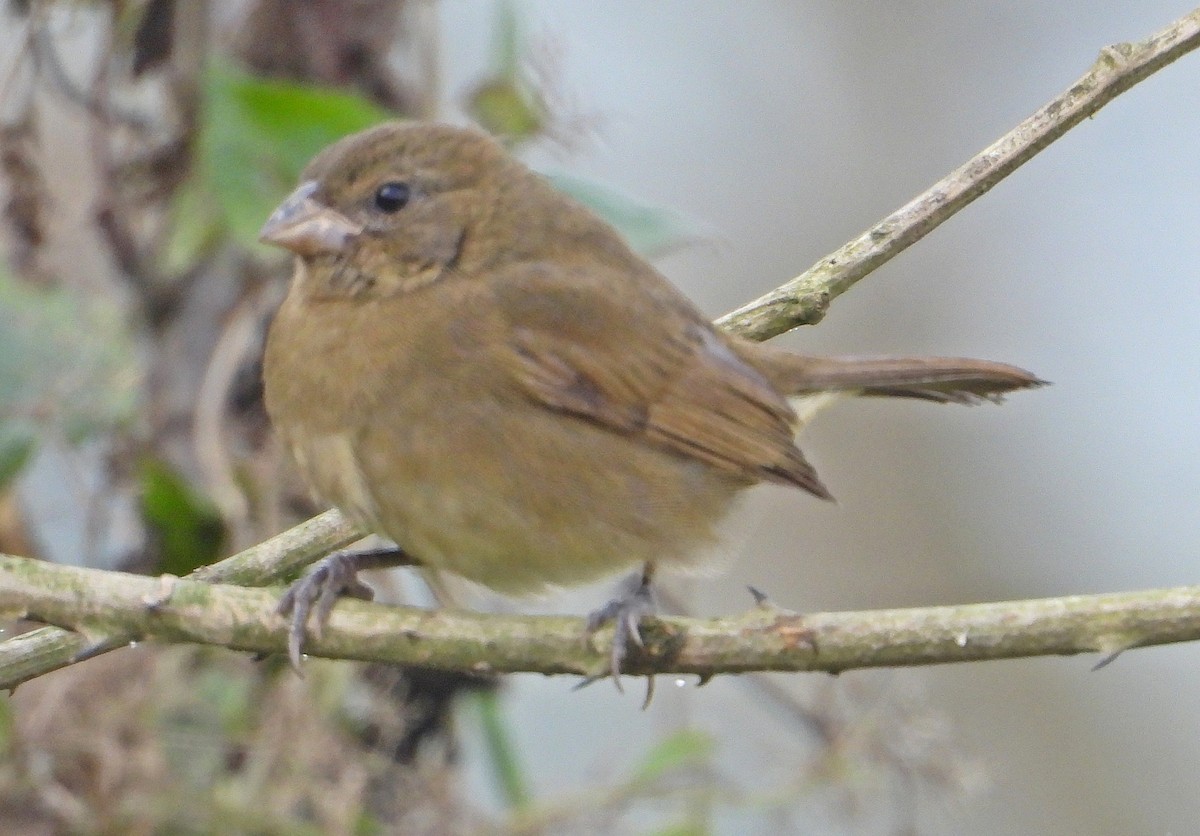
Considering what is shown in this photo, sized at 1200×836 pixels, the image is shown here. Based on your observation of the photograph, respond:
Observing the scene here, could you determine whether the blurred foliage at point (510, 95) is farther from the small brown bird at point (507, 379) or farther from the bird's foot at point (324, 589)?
the bird's foot at point (324, 589)

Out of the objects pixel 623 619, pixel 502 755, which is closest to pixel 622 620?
pixel 623 619

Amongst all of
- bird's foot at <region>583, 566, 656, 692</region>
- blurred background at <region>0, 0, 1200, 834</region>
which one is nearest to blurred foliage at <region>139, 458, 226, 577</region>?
blurred background at <region>0, 0, 1200, 834</region>

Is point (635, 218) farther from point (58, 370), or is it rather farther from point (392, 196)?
point (58, 370)

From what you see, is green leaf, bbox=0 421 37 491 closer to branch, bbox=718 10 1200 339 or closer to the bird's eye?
the bird's eye

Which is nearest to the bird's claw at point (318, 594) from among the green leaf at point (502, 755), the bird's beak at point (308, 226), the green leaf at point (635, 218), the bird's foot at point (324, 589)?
the bird's foot at point (324, 589)

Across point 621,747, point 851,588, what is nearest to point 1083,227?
point 851,588

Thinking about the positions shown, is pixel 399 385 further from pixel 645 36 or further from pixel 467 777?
pixel 645 36

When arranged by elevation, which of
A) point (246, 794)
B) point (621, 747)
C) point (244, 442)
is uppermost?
point (244, 442)
